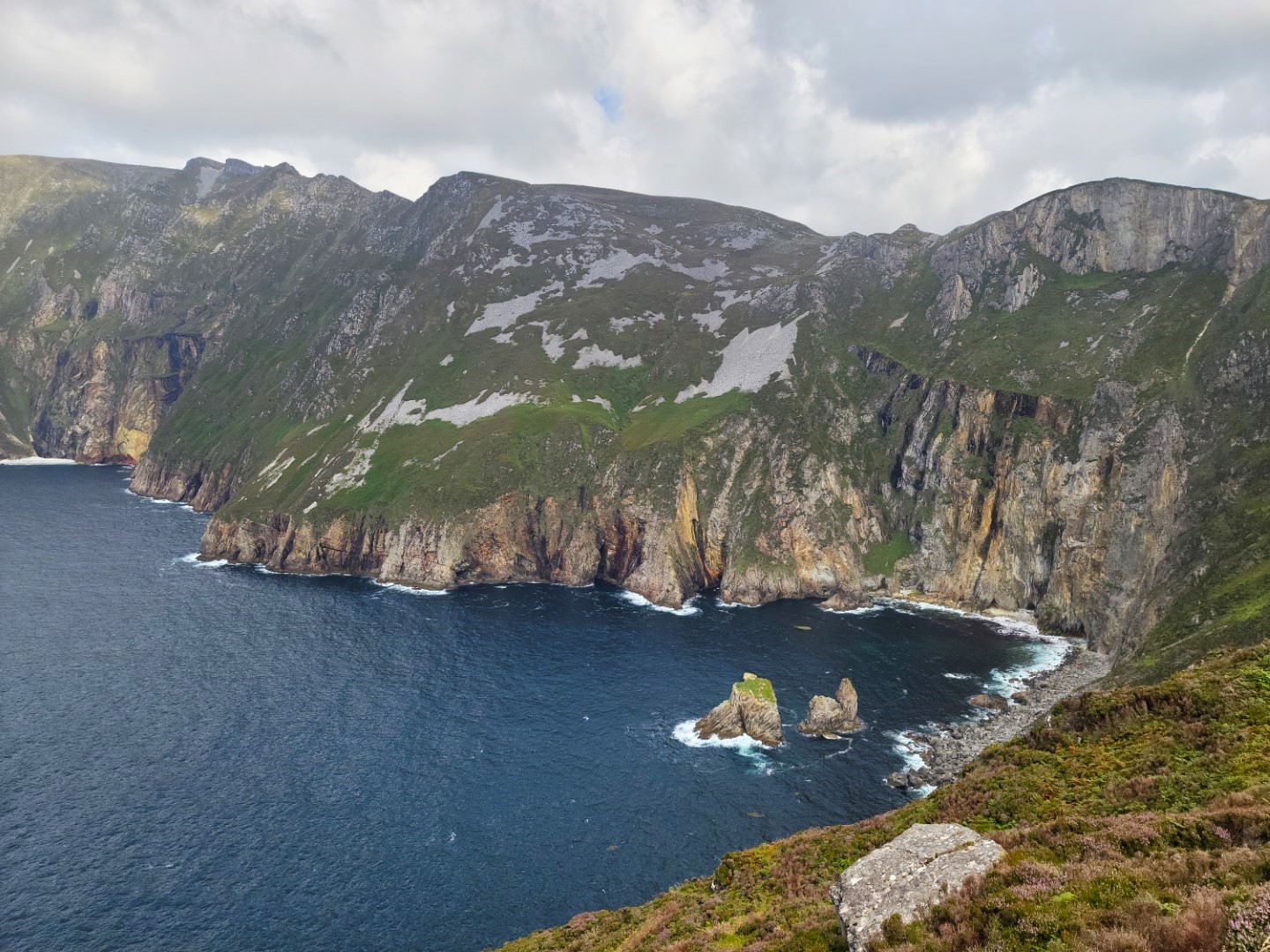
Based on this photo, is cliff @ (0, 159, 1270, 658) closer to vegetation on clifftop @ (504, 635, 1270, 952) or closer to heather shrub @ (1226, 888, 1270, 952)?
vegetation on clifftop @ (504, 635, 1270, 952)

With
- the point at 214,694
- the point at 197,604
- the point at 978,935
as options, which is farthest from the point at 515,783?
the point at 197,604

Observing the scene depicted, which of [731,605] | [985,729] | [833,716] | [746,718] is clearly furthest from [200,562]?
[985,729]

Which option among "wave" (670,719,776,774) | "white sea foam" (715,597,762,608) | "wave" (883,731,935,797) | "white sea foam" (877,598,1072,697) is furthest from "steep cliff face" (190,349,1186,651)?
"wave" (670,719,776,774)

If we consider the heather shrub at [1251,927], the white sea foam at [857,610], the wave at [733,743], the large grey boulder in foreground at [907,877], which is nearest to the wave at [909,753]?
the wave at [733,743]

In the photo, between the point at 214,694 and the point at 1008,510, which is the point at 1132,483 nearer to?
the point at 1008,510

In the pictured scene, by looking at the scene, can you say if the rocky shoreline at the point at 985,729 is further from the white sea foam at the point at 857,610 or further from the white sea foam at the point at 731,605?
the white sea foam at the point at 731,605

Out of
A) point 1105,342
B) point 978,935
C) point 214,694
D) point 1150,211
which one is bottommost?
point 214,694

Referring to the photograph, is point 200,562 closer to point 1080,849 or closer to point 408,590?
point 408,590
